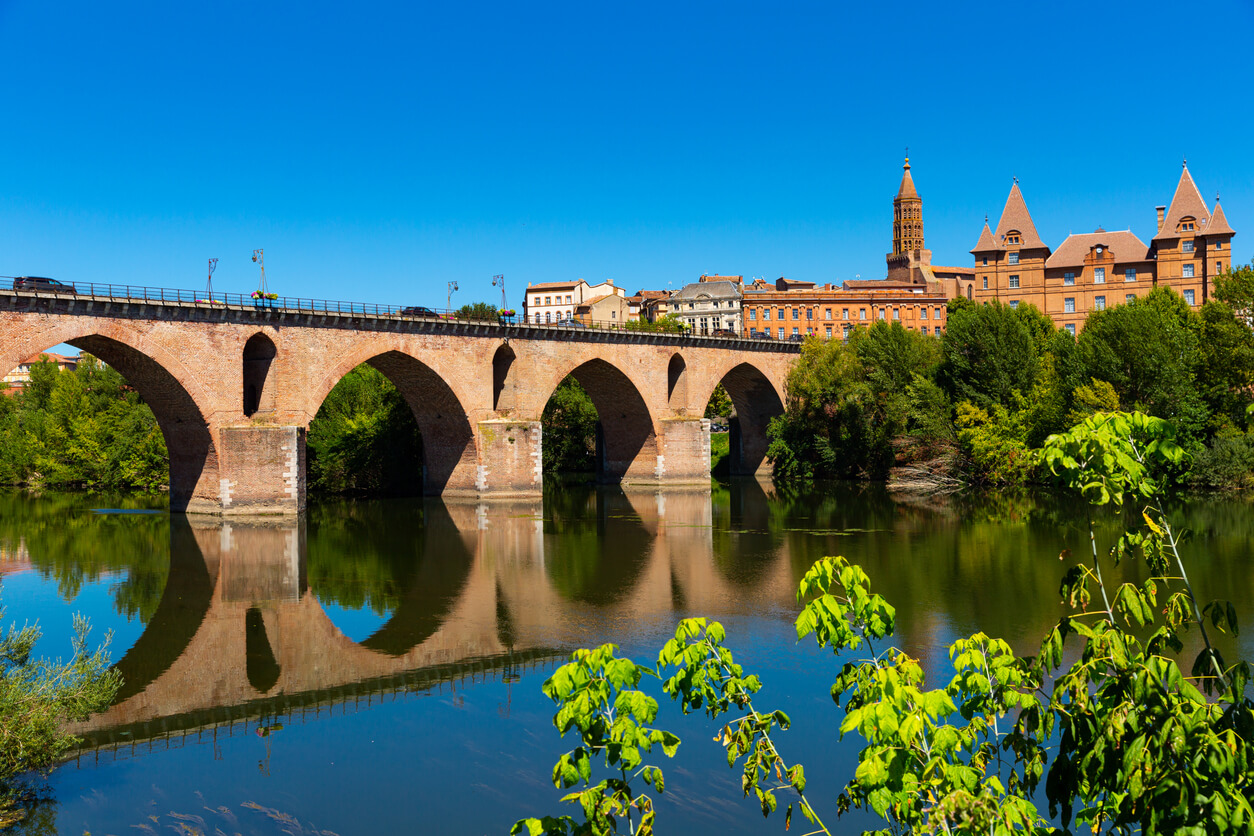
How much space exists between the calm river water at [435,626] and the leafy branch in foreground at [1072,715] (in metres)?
5.63

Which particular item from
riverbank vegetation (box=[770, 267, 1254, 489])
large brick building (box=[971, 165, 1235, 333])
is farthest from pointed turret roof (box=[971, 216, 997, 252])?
riverbank vegetation (box=[770, 267, 1254, 489])

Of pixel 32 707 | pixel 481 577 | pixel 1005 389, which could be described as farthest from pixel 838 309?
pixel 32 707

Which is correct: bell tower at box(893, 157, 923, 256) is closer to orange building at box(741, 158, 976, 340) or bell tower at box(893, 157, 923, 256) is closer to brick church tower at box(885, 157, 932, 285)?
brick church tower at box(885, 157, 932, 285)

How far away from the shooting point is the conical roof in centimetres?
6731

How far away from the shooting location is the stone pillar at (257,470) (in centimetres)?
3525

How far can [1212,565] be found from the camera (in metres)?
22.8

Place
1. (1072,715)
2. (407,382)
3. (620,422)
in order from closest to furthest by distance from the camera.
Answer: (1072,715) < (407,382) < (620,422)

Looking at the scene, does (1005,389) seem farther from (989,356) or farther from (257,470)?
(257,470)

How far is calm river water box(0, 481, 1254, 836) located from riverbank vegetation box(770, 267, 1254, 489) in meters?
5.54

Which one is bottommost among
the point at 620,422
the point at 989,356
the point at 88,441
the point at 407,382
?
the point at 88,441

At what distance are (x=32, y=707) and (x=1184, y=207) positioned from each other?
67.3 metres

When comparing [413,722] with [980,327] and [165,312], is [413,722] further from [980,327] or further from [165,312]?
[980,327]

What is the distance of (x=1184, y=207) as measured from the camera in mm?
62500

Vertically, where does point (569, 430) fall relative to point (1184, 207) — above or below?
below
